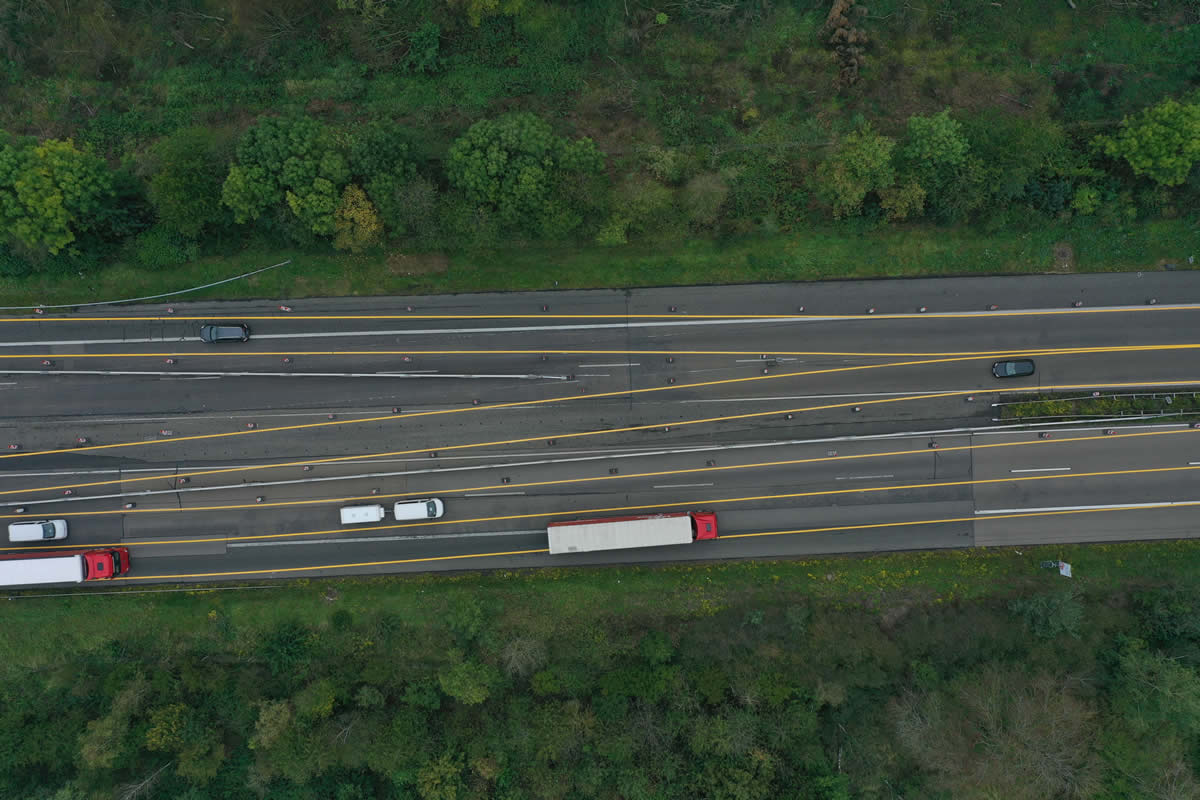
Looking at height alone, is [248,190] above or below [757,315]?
above

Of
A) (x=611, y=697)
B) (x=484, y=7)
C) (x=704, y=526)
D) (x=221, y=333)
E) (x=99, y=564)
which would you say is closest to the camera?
(x=611, y=697)

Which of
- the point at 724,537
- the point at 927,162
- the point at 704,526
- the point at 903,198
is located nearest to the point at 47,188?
the point at 704,526

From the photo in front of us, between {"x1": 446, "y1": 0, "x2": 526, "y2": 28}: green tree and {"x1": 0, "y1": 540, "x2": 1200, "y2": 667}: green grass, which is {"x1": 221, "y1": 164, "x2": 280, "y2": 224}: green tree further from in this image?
{"x1": 0, "y1": 540, "x2": 1200, "y2": 667}: green grass

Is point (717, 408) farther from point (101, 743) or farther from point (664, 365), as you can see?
point (101, 743)

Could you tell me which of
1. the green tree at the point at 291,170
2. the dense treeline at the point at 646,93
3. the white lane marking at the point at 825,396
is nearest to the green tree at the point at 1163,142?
the dense treeline at the point at 646,93

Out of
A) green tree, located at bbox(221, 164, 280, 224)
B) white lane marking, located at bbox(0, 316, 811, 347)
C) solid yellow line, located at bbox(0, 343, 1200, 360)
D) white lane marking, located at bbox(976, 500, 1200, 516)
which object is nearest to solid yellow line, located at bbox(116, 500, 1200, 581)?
white lane marking, located at bbox(976, 500, 1200, 516)

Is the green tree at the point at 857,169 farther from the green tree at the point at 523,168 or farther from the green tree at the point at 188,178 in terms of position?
the green tree at the point at 188,178

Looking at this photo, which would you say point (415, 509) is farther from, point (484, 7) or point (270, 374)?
point (484, 7)
